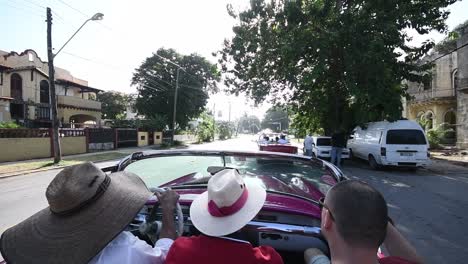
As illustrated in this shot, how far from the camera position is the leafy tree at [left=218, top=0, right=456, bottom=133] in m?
15.0

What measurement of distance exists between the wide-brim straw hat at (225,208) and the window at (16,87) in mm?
33803

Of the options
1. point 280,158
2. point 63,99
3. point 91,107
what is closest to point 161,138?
point 91,107

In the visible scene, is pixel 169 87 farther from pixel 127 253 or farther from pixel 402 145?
pixel 127 253

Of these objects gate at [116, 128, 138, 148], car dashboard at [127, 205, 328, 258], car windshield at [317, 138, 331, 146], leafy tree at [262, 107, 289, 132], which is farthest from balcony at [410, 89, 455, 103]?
leafy tree at [262, 107, 289, 132]

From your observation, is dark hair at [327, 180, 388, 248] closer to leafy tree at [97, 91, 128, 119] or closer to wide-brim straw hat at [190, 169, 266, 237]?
wide-brim straw hat at [190, 169, 266, 237]

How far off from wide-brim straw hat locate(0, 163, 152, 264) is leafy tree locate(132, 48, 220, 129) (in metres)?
38.6

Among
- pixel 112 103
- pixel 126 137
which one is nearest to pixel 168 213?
pixel 126 137

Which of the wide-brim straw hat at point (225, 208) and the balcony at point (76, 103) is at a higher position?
the balcony at point (76, 103)

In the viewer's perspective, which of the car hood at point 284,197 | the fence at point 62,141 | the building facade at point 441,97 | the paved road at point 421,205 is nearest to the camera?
the car hood at point 284,197

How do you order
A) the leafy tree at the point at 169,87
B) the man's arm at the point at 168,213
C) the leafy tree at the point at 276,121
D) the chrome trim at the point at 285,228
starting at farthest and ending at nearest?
the leafy tree at the point at 276,121
the leafy tree at the point at 169,87
the chrome trim at the point at 285,228
the man's arm at the point at 168,213

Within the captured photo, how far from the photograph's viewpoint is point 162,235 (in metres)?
2.11

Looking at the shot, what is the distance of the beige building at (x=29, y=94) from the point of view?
28.9m

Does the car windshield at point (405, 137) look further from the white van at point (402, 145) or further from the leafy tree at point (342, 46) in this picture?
the leafy tree at point (342, 46)

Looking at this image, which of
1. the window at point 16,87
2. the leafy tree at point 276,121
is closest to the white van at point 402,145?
the window at point 16,87
